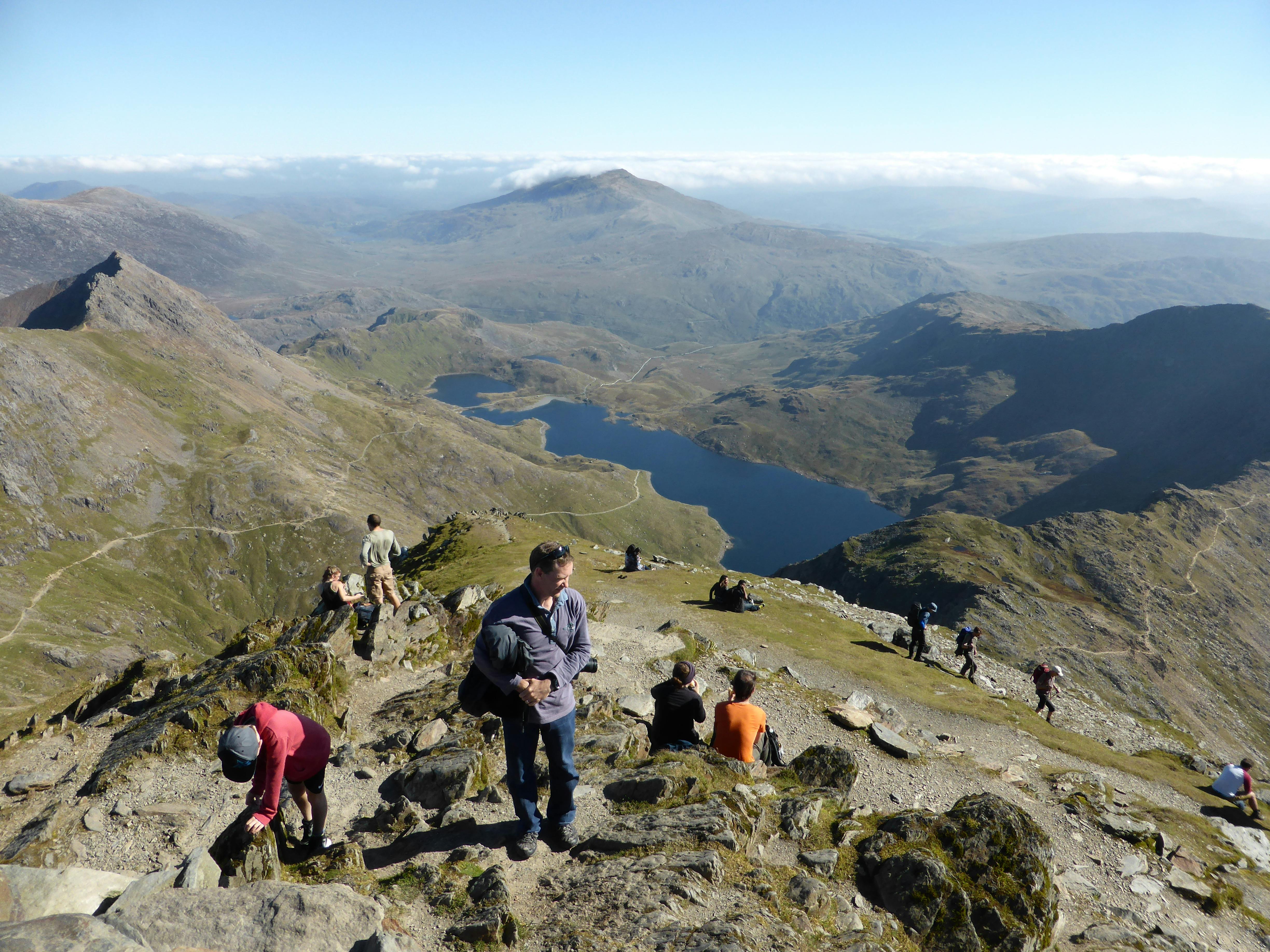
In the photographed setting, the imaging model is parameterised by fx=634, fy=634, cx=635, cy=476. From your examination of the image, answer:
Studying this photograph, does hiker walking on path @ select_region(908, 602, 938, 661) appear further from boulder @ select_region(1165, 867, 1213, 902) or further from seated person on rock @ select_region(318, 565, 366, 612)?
seated person on rock @ select_region(318, 565, 366, 612)

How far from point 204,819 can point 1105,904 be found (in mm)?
20925

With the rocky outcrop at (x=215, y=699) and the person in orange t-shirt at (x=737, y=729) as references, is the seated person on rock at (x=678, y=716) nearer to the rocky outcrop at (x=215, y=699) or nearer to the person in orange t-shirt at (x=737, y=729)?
the person in orange t-shirt at (x=737, y=729)

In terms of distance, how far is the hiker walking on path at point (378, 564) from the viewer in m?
25.0

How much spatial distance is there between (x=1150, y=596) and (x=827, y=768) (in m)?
187

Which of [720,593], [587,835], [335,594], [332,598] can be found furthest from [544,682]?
[720,593]

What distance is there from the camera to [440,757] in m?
15.7

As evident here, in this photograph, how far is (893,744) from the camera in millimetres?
22359

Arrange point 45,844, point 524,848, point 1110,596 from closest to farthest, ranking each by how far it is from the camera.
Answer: point 524,848
point 45,844
point 1110,596

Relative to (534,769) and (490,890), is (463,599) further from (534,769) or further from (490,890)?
(490,890)

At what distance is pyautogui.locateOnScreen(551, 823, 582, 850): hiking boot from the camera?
11414mm

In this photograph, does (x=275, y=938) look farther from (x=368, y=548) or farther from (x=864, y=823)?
(x=368, y=548)

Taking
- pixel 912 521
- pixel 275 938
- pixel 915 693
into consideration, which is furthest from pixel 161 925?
pixel 912 521

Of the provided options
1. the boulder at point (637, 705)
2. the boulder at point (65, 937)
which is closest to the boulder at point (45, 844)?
the boulder at point (65, 937)

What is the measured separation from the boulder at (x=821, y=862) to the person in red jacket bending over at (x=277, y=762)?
9.27 meters
